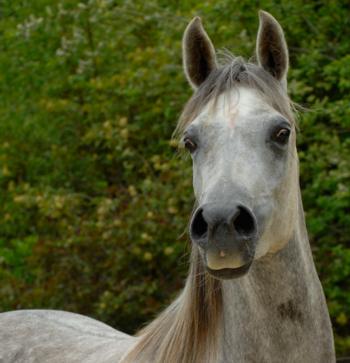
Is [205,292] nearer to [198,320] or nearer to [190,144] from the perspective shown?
[198,320]

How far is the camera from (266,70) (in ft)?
11.6

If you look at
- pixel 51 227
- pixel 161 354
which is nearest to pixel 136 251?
pixel 51 227

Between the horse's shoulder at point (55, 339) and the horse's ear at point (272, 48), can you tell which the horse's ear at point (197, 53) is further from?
the horse's shoulder at point (55, 339)

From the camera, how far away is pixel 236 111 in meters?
3.21

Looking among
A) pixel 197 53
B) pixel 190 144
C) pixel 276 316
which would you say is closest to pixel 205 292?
pixel 276 316

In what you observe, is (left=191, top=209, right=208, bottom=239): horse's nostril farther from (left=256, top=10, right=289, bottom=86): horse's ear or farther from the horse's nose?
(left=256, top=10, right=289, bottom=86): horse's ear

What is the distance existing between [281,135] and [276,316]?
0.67 meters

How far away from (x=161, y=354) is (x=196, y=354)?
177 mm

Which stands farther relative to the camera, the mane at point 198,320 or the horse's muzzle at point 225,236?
the mane at point 198,320

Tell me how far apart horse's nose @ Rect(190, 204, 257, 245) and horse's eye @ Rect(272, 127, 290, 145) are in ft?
1.38

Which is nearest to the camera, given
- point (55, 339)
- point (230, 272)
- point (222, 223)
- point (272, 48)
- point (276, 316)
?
point (222, 223)

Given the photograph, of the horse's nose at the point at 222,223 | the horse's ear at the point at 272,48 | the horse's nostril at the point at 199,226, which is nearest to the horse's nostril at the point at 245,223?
the horse's nose at the point at 222,223

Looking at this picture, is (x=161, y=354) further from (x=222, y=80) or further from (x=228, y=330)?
(x=222, y=80)

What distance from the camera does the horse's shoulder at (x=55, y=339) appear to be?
418 centimetres
